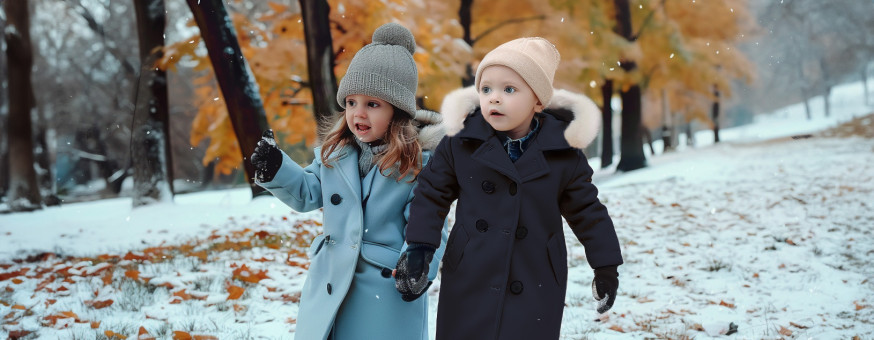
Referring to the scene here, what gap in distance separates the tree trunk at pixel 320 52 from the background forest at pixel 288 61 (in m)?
0.02

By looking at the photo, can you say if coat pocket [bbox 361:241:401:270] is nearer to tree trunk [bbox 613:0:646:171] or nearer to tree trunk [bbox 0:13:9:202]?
tree trunk [bbox 613:0:646:171]

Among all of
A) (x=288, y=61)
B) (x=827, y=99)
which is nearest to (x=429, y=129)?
(x=288, y=61)

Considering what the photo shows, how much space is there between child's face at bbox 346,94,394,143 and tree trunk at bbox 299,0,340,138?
16.9ft

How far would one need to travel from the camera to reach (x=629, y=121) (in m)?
12.7

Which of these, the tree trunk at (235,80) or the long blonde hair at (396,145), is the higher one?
the tree trunk at (235,80)

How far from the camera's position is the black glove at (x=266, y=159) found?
2.13 m

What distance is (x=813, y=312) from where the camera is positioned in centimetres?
404

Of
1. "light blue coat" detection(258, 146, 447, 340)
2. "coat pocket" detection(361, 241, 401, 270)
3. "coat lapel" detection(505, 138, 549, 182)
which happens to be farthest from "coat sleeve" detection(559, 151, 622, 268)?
"coat pocket" detection(361, 241, 401, 270)

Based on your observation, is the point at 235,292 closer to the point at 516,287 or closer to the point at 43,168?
the point at 516,287

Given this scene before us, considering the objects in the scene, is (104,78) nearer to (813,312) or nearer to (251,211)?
(251,211)

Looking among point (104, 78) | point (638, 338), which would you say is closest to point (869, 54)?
point (638, 338)

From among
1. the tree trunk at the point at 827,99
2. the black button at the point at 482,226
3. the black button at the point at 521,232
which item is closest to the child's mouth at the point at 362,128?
the black button at the point at 482,226

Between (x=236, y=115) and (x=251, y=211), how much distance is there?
1.56 m

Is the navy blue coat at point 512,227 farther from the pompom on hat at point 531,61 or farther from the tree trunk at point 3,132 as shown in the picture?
the tree trunk at point 3,132
